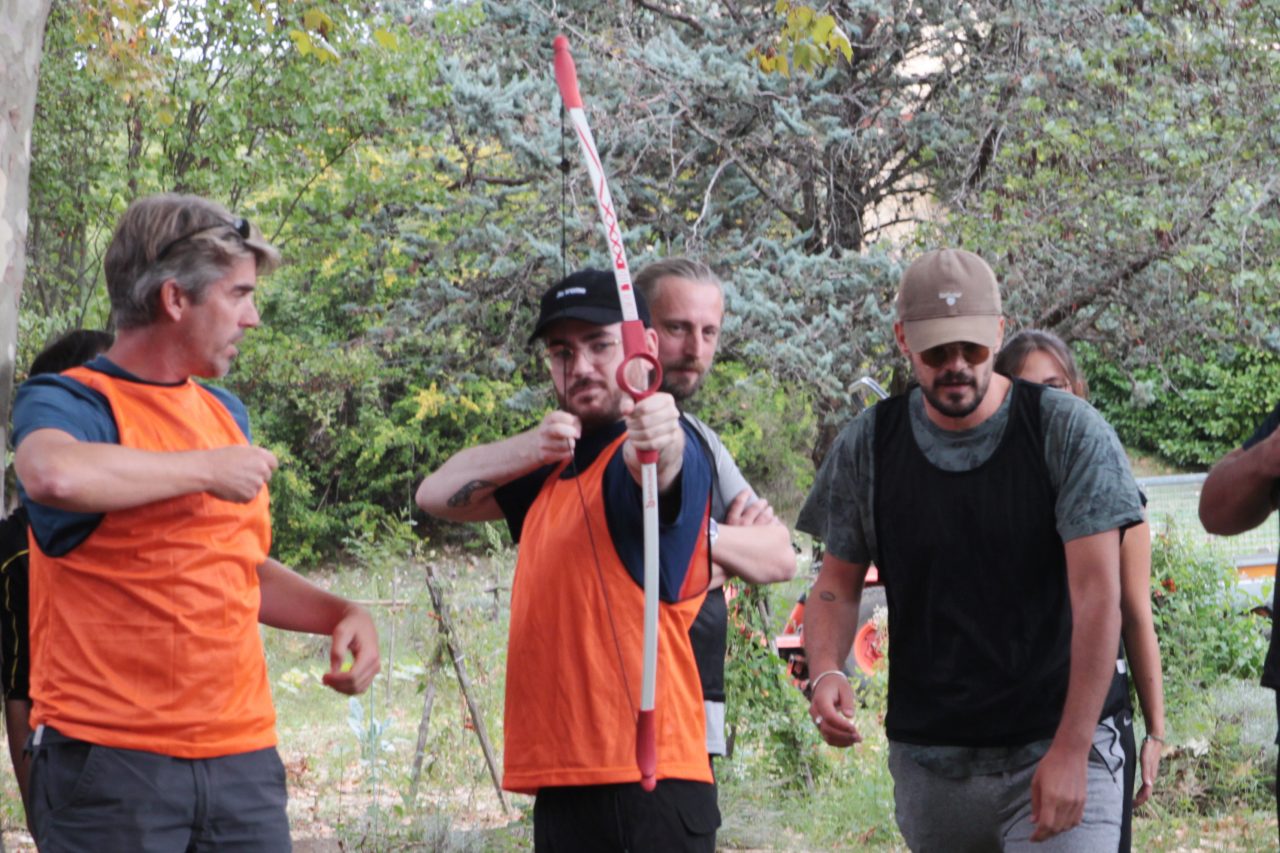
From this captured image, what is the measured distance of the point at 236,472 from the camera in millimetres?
2479

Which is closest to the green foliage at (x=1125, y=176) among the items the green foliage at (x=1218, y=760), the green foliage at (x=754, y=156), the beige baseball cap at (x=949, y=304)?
the green foliage at (x=754, y=156)

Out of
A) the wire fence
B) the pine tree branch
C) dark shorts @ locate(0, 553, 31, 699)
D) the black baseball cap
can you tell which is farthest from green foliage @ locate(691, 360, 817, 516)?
the black baseball cap

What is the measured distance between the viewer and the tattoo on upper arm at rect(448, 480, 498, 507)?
294 cm

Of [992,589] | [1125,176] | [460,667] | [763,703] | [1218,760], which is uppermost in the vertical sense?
[1125,176]

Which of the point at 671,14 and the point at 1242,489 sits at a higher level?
the point at 671,14

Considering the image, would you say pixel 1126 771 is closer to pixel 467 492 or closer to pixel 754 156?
pixel 467 492

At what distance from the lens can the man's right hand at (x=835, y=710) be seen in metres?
3.10

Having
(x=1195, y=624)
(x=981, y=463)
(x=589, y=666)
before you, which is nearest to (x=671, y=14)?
(x=1195, y=624)

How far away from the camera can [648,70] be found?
13.1m

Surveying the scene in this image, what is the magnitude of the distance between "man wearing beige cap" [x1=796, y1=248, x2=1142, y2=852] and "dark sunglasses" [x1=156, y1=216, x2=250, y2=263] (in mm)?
1330

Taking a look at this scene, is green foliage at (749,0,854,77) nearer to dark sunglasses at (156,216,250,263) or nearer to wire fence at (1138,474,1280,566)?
dark sunglasses at (156,216,250,263)

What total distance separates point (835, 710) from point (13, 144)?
2408 millimetres

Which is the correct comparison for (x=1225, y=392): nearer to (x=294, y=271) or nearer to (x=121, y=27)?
(x=294, y=271)

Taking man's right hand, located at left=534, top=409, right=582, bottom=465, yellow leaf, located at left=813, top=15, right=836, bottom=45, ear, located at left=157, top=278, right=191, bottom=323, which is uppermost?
yellow leaf, located at left=813, top=15, right=836, bottom=45
